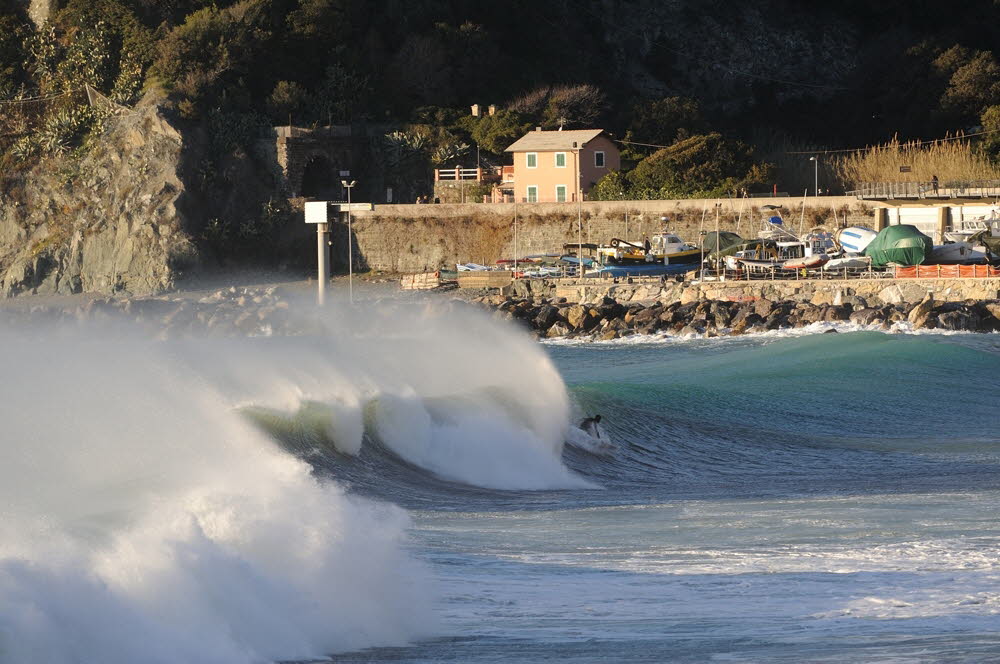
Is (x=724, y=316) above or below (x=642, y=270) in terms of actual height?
below

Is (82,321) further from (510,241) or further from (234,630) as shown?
(234,630)

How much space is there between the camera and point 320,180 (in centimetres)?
5803

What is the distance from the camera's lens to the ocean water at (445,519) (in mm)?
7809

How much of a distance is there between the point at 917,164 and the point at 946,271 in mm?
12718

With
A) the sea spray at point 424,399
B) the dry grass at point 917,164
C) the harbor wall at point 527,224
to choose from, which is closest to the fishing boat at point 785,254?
the harbor wall at point 527,224

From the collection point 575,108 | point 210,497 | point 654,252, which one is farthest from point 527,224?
point 210,497

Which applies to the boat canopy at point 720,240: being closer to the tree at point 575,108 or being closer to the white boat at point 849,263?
the white boat at point 849,263

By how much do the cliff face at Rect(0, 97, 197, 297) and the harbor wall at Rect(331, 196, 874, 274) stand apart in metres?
6.64

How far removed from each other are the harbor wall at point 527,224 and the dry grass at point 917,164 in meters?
4.82

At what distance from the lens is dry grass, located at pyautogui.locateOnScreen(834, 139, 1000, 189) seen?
5478 cm

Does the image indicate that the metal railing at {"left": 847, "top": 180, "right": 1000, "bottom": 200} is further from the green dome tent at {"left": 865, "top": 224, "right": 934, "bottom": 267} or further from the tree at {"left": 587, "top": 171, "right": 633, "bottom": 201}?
the tree at {"left": 587, "top": 171, "right": 633, "bottom": 201}

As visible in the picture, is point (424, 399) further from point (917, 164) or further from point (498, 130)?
point (917, 164)

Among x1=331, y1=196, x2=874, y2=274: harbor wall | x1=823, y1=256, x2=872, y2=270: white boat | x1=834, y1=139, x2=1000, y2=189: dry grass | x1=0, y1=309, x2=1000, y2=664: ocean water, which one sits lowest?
x1=0, y1=309, x2=1000, y2=664: ocean water

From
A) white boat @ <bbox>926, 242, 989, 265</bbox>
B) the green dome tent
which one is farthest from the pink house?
white boat @ <bbox>926, 242, 989, 265</bbox>
